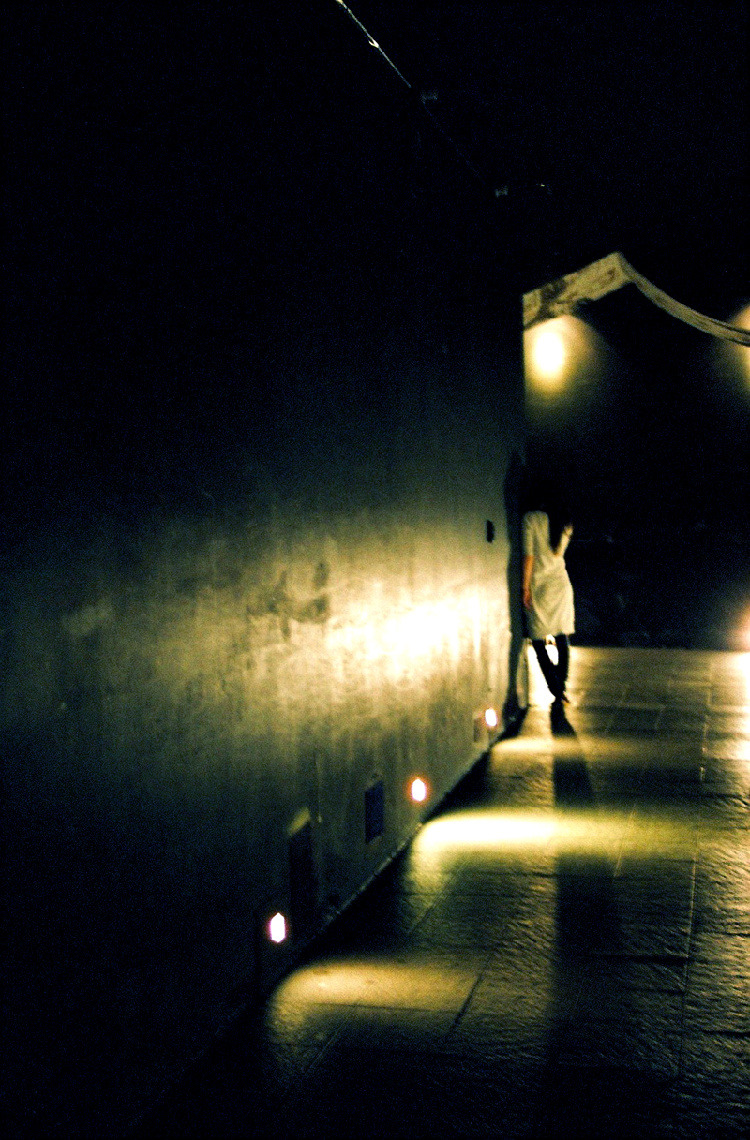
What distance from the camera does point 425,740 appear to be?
19.6ft

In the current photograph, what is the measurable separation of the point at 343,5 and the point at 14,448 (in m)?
2.97

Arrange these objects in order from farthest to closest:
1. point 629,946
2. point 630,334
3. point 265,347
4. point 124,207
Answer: point 630,334
point 629,946
point 265,347
point 124,207

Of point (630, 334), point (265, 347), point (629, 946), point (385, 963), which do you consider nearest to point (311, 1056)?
point (385, 963)

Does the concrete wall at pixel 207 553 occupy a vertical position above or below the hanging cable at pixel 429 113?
below

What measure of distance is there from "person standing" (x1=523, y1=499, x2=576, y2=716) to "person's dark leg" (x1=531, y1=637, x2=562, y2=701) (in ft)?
0.08

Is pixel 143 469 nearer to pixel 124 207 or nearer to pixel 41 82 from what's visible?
pixel 124 207

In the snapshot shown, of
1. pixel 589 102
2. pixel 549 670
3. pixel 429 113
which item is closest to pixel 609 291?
pixel 549 670

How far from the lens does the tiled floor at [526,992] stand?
9.91 ft

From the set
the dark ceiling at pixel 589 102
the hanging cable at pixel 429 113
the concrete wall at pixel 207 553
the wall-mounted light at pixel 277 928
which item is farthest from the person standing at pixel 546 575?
the wall-mounted light at pixel 277 928

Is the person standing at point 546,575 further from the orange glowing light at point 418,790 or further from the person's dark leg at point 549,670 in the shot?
the orange glowing light at point 418,790

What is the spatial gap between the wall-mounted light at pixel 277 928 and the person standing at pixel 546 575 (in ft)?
16.0

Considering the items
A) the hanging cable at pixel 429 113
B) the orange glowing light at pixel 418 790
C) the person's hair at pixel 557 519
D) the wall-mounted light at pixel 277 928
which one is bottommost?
the wall-mounted light at pixel 277 928

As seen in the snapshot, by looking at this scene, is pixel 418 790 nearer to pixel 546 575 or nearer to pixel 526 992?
pixel 526 992

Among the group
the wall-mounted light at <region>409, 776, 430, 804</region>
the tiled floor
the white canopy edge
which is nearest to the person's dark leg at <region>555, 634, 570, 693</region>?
the tiled floor
